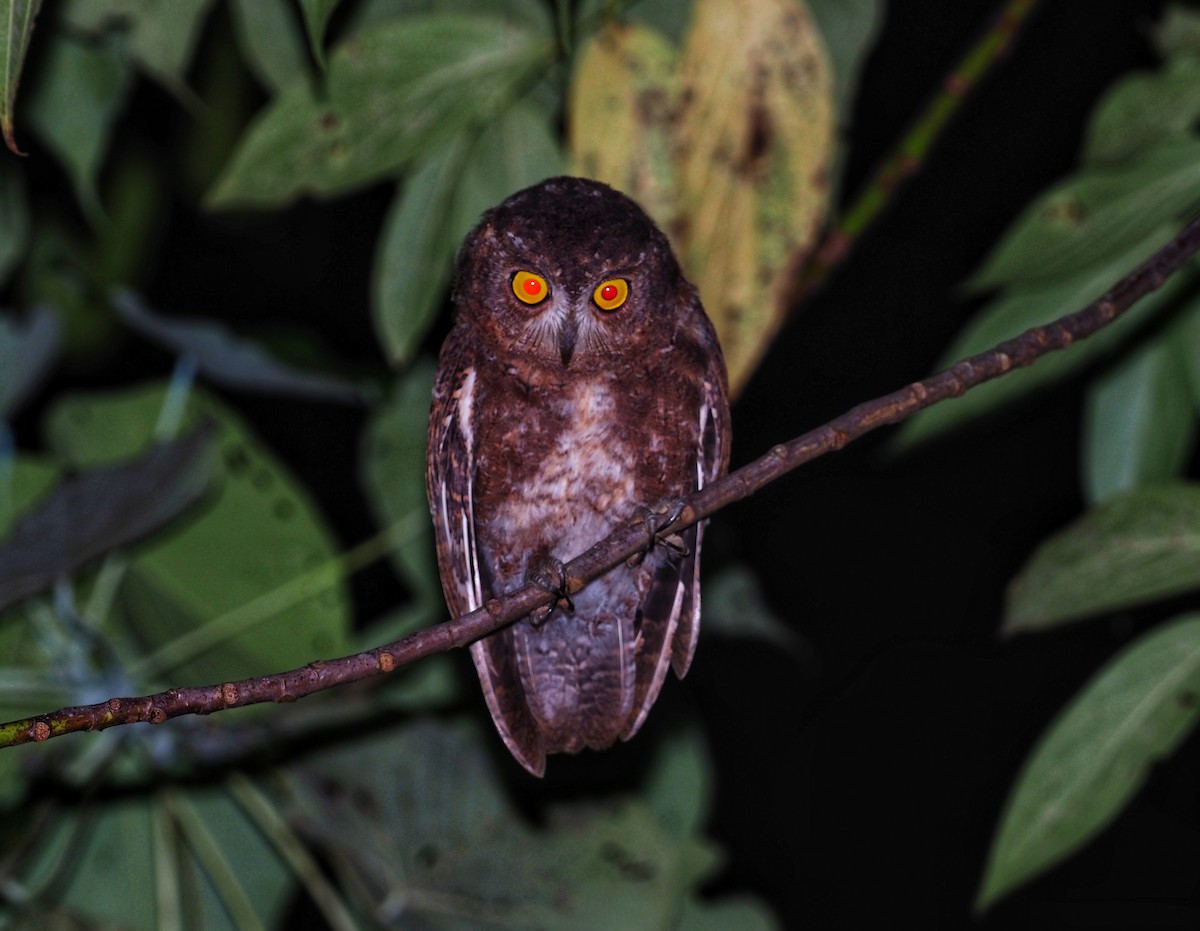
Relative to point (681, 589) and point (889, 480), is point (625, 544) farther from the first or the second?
point (889, 480)

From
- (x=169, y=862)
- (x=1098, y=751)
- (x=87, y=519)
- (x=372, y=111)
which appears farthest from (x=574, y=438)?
(x=169, y=862)

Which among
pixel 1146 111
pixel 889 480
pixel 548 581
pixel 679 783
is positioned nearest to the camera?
pixel 548 581

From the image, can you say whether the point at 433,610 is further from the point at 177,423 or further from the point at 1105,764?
the point at 1105,764

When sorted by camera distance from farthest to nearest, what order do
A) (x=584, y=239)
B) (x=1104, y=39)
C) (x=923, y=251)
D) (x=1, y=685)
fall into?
(x=923, y=251), (x=1104, y=39), (x=1, y=685), (x=584, y=239)

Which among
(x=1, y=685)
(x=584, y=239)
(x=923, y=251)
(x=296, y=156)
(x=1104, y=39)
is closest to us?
(x=584, y=239)

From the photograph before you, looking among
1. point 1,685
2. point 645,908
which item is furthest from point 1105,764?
point 1,685

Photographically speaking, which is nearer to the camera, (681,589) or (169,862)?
(681,589)
